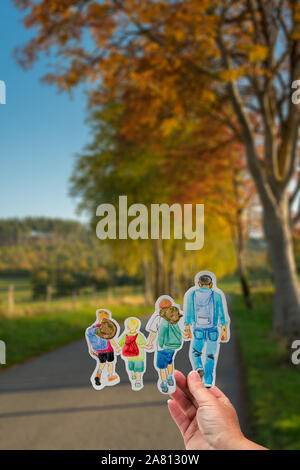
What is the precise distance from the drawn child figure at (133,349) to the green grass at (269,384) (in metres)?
1.07

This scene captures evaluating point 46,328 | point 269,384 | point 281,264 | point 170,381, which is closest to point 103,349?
point 170,381

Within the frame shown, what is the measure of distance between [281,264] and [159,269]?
3.22 feet

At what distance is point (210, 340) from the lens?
33.1 inches

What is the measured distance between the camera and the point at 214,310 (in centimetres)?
85

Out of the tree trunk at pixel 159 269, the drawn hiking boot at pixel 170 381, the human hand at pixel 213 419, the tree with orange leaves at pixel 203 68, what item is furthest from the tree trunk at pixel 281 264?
the drawn hiking boot at pixel 170 381

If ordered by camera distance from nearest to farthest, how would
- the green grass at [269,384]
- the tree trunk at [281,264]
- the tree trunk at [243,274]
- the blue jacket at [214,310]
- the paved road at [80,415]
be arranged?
the blue jacket at [214,310] < the tree trunk at [243,274] < the tree trunk at [281,264] < the green grass at [269,384] < the paved road at [80,415]

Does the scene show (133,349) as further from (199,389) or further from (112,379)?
(199,389)

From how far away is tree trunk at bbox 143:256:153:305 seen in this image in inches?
41.2

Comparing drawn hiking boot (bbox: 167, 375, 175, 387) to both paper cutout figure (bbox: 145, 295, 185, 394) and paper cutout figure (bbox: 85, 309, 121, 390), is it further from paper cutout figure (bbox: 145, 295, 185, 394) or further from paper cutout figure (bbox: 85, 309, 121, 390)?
paper cutout figure (bbox: 85, 309, 121, 390)

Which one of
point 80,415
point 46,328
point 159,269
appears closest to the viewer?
point 159,269

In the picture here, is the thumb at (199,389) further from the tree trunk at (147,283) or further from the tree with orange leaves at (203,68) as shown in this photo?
the tree with orange leaves at (203,68)

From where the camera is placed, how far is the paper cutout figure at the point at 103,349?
2.88 ft

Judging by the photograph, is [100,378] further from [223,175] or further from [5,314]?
[223,175]

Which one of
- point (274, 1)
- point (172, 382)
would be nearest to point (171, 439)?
point (172, 382)
